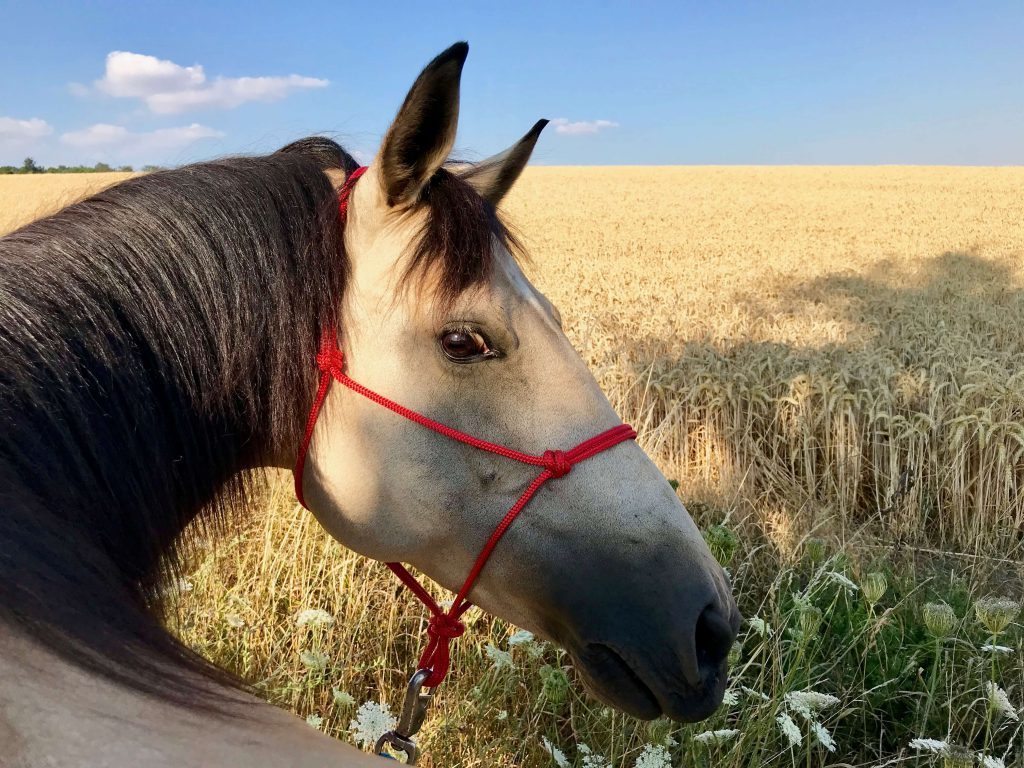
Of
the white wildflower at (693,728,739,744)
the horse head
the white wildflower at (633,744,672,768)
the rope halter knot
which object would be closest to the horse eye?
the horse head

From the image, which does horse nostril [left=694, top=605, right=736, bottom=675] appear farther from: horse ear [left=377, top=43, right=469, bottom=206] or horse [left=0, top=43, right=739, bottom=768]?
horse ear [left=377, top=43, right=469, bottom=206]

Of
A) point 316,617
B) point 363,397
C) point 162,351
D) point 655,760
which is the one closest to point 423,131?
point 363,397

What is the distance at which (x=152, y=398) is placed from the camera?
1.52m

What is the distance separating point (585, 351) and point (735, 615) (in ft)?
14.5

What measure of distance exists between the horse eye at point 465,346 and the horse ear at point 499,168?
54 centimetres

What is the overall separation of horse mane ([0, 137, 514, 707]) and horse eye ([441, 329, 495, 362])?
0.10m

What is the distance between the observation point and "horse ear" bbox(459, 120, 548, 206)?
1997 millimetres

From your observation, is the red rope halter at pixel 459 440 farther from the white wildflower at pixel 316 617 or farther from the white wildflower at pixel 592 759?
the white wildflower at pixel 316 617

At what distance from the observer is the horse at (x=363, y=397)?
146cm

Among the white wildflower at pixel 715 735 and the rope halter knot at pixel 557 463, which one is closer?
the rope halter knot at pixel 557 463

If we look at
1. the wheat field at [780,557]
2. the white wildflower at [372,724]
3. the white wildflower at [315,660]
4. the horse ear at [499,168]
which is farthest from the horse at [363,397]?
the white wildflower at [315,660]

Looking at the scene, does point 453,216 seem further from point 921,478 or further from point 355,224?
point 921,478

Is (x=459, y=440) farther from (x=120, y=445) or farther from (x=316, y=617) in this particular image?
(x=316, y=617)

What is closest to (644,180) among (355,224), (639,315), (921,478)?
(639,315)
